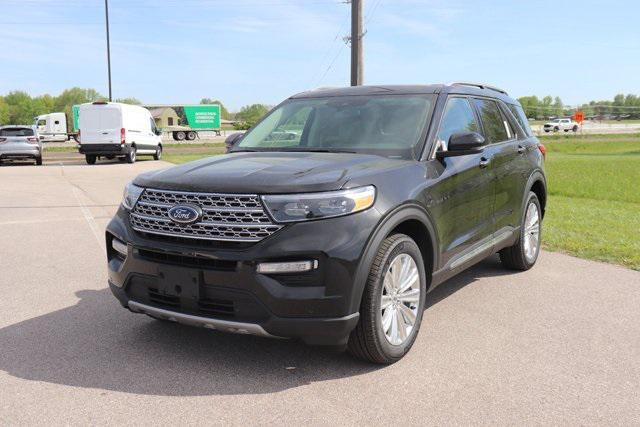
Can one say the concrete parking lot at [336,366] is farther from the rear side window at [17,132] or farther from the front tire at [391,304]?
the rear side window at [17,132]

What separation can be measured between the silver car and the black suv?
72.3 feet

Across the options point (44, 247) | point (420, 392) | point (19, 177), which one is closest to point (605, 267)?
point (420, 392)

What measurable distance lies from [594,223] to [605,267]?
2.99m

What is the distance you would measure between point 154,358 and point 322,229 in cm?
147

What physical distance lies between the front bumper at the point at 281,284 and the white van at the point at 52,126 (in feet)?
195

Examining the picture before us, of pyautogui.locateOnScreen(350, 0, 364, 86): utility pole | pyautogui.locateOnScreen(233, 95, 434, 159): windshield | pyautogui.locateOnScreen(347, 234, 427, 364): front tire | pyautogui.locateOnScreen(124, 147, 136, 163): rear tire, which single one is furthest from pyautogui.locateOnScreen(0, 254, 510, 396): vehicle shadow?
pyautogui.locateOnScreen(124, 147, 136, 163): rear tire

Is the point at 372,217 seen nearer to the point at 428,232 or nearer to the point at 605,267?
the point at 428,232

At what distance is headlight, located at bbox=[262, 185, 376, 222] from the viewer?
11.6 feet

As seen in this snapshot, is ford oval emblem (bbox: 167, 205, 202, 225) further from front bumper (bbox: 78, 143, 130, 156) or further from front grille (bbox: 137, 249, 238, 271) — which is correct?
front bumper (bbox: 78, 143, 130, 156)

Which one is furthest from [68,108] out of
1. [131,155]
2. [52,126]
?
[131,155]

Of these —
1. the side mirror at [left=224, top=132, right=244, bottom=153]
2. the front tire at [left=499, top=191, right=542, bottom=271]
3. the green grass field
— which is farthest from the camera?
the green grass field

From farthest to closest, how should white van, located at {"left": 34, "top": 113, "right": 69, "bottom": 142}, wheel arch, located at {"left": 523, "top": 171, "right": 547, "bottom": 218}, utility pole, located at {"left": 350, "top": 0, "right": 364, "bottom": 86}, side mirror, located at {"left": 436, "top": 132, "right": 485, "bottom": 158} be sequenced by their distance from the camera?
white van, located at {"left": 34, "top": 113, "right": 69, "bottom": 142} < utility pole, located at {"left": 350, "top": 0, "right": 364, "bottom": 86} < wheel arch, located at {"left": 523, "top": 171, "right": 547, "bottom": 218} < side mirror, located at {"left": 436, "top": 132, "right": 485, "bottom": 158}

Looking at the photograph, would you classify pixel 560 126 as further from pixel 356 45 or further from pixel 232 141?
pixel 232 141

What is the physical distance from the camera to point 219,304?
3639mm
